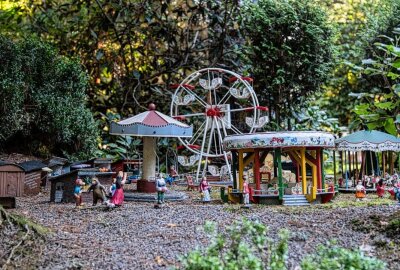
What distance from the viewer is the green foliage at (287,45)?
18.5 meters

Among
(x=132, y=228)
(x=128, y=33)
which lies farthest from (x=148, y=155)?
(x=128, y=33)

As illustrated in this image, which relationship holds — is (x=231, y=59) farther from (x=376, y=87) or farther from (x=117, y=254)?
(x=117, y=254)

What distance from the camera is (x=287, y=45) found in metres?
18.8

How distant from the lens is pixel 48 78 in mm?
15797

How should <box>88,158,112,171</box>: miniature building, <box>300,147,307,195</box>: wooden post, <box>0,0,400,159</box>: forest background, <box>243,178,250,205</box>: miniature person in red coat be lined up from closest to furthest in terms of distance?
1. <box>243,178,250,205</box>: miniature person in red coat
2. <box>300,147,307,195</box>: wooden post
3. <box>88,158,112,171</box>: miniature building
4. <box>0,0,400,159</box>: forest background

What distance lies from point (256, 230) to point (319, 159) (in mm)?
6420

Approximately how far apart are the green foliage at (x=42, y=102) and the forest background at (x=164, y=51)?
48mm

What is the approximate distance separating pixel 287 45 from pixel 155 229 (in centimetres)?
1228

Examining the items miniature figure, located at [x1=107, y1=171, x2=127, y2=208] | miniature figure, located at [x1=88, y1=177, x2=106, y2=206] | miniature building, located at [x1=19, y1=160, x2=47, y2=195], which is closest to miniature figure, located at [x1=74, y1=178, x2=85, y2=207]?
miniature figure, located at [x1=88, y1=177, x2=106, y2=206]

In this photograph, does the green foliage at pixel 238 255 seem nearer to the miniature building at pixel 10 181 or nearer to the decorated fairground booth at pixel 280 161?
the decorated fairground booth at pixel 280 161

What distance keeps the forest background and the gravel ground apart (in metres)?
6.17

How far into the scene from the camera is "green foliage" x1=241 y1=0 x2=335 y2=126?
18.5m

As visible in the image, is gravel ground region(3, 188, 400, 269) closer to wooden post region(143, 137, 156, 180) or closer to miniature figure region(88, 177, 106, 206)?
miniature figure region(88, 177, 106, 206)

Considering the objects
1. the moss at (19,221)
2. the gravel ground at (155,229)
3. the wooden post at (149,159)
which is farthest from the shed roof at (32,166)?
the moss at (19,221)
